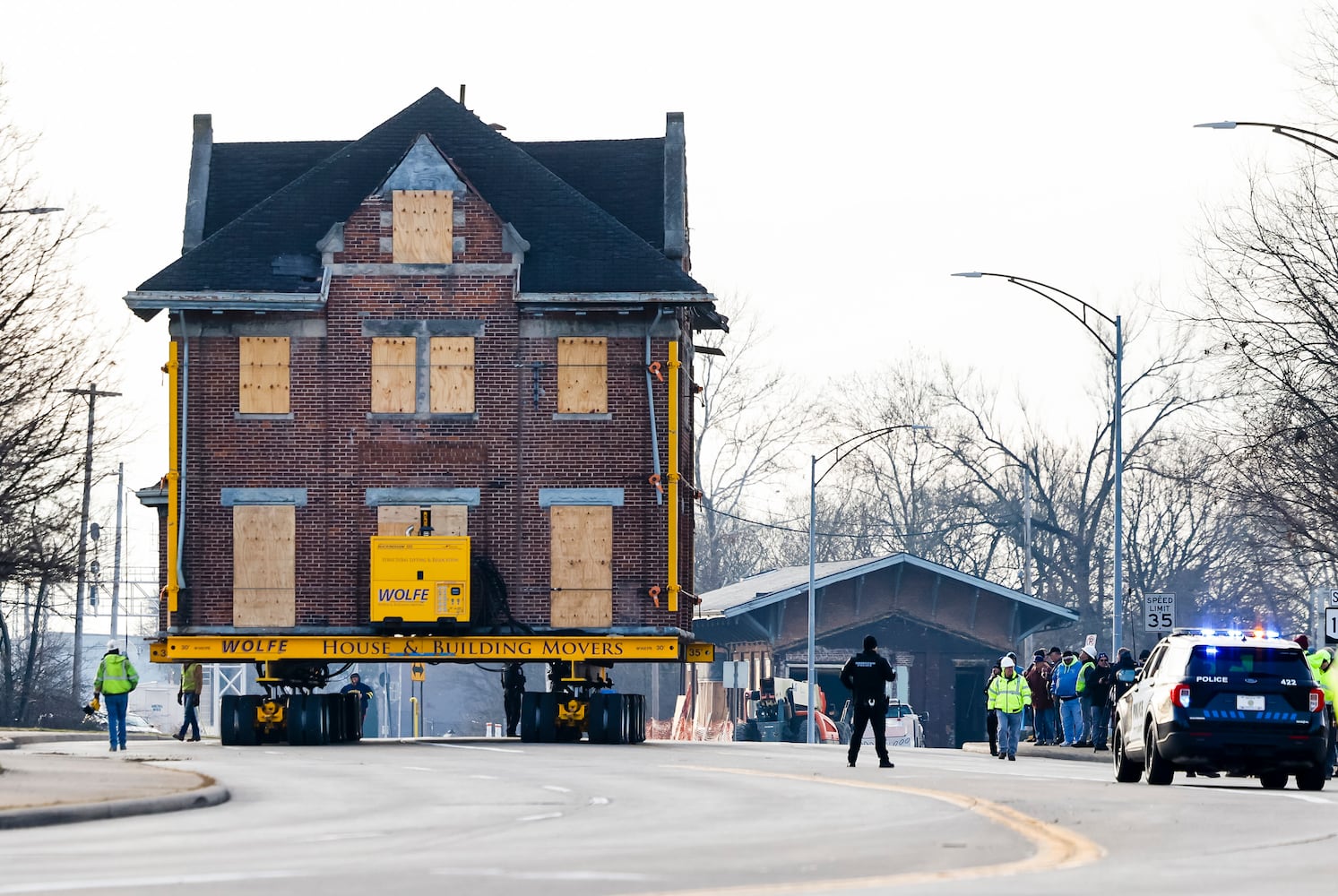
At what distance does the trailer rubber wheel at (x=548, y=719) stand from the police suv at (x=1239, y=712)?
1570 cm

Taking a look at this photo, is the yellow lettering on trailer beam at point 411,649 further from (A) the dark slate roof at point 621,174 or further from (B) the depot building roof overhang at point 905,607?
(B) the depot building roof overhang at point 905,607

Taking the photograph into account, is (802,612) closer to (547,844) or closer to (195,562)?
(195,562)

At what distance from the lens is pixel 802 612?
64250mm

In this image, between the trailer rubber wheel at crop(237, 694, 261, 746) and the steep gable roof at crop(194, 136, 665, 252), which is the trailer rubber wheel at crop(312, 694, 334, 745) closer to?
the trailer rubber wheel at crop(237, 694, 261, 746)

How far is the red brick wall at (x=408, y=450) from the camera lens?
40094 millimetres

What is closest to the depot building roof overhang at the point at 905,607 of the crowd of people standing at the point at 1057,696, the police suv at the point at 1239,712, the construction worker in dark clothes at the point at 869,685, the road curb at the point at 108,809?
the crowd of people standing at the point at 1057,696

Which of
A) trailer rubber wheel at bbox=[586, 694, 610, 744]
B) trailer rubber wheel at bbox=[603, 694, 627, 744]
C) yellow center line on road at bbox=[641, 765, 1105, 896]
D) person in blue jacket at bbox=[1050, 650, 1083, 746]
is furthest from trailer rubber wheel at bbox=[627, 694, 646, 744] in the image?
yellow center line on road at bbox=[641, 765, 1105, 896]

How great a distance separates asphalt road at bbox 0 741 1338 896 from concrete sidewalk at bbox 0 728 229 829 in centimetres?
40

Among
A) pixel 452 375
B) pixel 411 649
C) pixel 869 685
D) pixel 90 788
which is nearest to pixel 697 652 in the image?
pixel 411 649

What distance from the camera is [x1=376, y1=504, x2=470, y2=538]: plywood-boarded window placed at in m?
40.4

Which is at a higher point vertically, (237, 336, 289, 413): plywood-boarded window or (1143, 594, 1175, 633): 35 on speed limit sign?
(237, 336, 289, 413): plywood-boarded window

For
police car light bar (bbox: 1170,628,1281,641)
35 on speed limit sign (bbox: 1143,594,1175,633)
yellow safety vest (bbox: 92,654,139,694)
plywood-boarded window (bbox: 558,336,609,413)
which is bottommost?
yellow safety vest (bbox: 92,654,139,694)

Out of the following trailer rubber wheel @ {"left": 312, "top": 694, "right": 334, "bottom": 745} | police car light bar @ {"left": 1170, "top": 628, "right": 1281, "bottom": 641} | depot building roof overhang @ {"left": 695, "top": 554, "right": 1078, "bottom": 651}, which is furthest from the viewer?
depot building roof overhang @ {"left": 695, "top": 554, "right": 1078, "bottom": 651}

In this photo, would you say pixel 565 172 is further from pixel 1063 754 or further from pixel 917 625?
pixel 917 625
